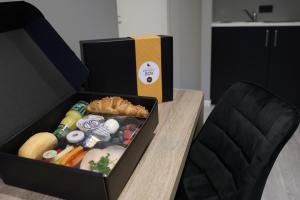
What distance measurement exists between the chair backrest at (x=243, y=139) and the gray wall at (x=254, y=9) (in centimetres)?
246

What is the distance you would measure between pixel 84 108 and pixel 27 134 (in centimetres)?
20

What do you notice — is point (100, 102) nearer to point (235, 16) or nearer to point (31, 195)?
point (31, 195)

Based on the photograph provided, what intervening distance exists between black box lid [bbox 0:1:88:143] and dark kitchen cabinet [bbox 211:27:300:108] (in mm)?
2051

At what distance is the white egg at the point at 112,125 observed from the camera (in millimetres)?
736

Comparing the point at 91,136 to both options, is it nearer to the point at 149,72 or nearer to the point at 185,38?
the point at 149,72

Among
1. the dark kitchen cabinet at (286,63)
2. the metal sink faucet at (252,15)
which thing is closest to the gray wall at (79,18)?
the dark kitchen cabinet at (286,63)

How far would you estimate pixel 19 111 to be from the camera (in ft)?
2.29

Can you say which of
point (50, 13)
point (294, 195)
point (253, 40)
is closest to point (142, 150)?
point (50, 13)

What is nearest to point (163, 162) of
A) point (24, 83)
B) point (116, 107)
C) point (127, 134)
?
point (127, 134)

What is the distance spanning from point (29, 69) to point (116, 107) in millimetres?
268

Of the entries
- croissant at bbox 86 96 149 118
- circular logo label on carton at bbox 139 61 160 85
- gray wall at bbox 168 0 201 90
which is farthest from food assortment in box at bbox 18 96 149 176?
gray wall at bbox 168 0 201 90

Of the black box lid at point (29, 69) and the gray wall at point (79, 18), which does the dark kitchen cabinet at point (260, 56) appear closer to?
the gray wall at point (79, 18)

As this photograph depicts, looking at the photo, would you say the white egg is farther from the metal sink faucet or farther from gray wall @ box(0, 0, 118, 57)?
the metal sink faucet

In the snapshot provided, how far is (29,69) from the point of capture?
77 centimetres
